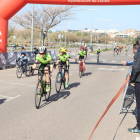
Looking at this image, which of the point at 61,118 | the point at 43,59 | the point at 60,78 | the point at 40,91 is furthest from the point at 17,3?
the point at 61,118

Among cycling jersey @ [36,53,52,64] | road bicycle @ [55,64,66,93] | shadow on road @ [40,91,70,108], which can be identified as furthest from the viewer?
road bicycle @ [55,64,66,93]

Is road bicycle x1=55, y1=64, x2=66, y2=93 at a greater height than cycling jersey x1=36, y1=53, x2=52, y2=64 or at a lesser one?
lesser

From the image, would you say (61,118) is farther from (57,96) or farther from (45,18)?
(45,18)

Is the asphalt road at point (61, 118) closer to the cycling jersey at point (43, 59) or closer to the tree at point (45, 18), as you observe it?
the cycling jersey at point (43, 59)

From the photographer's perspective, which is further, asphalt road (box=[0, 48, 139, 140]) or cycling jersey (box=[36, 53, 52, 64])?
cycling jersey (box=[36, 53, 52, 64])

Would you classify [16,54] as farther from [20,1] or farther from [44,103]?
[44,103]

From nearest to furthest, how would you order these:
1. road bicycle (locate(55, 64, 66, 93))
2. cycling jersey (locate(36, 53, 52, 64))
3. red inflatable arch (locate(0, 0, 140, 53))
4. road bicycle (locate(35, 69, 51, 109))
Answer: road bicycle (locate(35, 69, 51, 109)) → cycling jersey (locate(36, 53, 52, 64)) → road bicycle (locate(55, 64, 66, 93)) → red inflatable arch (locate(0, 0, 140, 53))

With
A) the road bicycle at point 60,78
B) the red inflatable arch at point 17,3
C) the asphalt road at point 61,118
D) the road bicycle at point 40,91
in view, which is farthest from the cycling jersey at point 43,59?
the red inflatable arch at point 17,3

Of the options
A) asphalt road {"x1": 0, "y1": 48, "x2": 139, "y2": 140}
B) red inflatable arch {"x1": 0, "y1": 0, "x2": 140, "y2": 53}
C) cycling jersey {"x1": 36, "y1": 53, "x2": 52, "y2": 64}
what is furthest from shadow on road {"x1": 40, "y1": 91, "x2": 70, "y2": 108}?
red inflatable arch {"x1": 0, "y1": 0, "x2": 140, "y2": 53}

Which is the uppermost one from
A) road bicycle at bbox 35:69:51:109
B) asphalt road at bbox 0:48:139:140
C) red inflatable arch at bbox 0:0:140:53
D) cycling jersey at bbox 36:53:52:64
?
red inflatable arch at bbox 0:0:140:53

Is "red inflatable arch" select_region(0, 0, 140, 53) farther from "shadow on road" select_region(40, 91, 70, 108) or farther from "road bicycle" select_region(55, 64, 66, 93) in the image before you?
"shadow on road" select_region(40, 91, 70, 108)

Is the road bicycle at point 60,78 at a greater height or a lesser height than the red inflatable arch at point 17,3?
lesser

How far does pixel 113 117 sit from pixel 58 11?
22153 millimetres

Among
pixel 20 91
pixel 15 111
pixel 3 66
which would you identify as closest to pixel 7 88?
pixel 20 91
